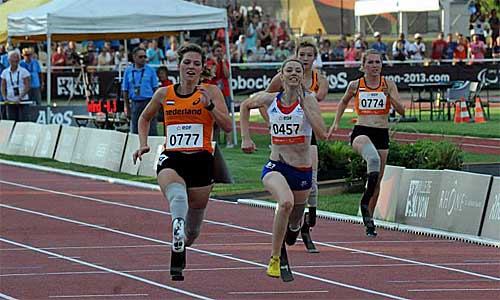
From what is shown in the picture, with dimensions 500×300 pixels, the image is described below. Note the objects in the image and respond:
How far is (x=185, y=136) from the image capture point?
1008 cm

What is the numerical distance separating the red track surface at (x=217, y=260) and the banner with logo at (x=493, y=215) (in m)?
0.32

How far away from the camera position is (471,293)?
971 centimetres

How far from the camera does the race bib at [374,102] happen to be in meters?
13.4

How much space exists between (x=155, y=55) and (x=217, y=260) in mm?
26077

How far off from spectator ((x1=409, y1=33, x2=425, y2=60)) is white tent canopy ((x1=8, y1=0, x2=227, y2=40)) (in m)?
16.7

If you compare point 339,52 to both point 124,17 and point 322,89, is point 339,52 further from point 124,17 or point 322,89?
point 322,89

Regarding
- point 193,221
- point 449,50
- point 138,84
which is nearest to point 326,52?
point 449,50

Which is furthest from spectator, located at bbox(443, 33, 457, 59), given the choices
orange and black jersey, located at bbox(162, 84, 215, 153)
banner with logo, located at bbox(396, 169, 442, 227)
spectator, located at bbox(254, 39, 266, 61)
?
orange and black jersey, located at bbox(162, 84, 215, 153)

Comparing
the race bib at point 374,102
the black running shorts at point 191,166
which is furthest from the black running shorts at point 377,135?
the black running shorts at point 191,166

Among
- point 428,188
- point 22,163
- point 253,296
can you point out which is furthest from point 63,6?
point 253,296

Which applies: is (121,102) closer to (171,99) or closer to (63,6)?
(63,6)

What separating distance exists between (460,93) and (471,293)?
22079 mm

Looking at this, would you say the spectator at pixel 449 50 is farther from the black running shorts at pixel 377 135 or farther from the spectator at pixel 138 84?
the black running shorts at pixel 377 135

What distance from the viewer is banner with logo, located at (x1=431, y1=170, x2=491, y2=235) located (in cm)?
1298
